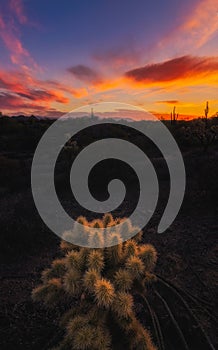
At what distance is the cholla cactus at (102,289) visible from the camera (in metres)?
3.67

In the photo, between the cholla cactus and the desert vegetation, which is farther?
the desert vegetation

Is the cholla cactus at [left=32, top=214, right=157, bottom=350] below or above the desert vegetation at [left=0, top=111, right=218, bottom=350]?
above

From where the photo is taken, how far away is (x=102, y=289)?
363 centimetres

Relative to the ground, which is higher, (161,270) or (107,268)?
(107,268)

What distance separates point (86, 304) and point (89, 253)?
0.64 metres

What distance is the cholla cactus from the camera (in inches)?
144

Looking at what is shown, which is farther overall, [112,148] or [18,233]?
[112,148]

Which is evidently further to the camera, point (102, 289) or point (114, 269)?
point (114, 269)

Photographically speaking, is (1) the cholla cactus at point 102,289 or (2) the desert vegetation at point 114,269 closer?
(1) the cholla cactus at point 102,289

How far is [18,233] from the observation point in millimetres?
8414

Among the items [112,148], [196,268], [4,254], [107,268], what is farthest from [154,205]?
[112,148]

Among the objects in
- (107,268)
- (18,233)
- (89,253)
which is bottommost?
(18,233)

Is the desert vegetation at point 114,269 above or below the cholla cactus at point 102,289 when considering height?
below

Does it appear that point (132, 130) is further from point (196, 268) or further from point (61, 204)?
point (196, 268)
